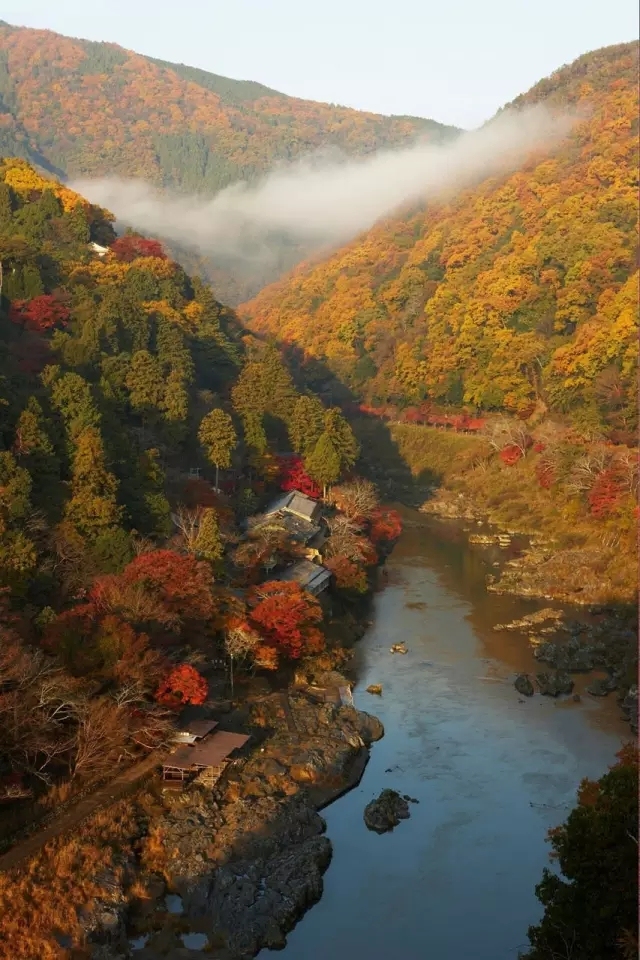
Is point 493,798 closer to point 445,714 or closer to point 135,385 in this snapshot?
point 445,714

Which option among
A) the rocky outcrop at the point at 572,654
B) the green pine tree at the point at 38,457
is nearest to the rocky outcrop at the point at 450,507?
the rocky outcrop at the point at 572,654

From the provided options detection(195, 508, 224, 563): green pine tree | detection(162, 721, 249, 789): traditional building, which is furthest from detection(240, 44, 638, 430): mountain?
detection(162, 721, 249, 789): traditional building

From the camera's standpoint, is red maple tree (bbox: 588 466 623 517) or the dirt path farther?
red maple tree (bbox: 588 466 623 517)

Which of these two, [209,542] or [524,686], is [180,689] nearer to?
[209,542]

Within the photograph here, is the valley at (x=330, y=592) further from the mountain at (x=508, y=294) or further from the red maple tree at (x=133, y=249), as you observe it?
the mountain at (x=508, y=294)

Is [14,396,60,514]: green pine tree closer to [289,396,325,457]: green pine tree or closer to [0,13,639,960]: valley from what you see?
[0,13,639,960]: valley

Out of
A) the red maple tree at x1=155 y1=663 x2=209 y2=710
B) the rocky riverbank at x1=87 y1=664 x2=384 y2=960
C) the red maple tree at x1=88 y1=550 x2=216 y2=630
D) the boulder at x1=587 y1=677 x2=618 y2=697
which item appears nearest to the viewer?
the rocky riverbank at x1=87 y1=664 x2=384 y2=960
